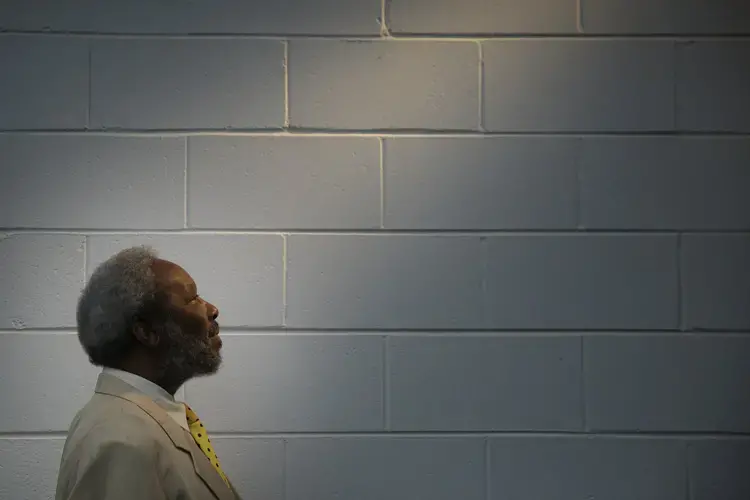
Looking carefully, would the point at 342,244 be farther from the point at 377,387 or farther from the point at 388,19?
the point at 388,19

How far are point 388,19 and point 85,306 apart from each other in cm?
109

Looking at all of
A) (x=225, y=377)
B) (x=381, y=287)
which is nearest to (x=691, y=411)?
(x=381, y=287)

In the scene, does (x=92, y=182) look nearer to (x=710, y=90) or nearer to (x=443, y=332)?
(x=443, y=332)

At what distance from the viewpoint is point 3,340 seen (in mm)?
2213

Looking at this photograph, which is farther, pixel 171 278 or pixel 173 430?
pixel 171 278

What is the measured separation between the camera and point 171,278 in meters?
1.75

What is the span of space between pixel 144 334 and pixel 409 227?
31.5 inches

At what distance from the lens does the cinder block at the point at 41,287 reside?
222cm

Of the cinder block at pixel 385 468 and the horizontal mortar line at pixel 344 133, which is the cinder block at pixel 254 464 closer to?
the cinder block at pixel 385 468

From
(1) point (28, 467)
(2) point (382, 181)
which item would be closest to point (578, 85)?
(2) point (382, 181)

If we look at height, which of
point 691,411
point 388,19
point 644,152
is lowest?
point 691,411

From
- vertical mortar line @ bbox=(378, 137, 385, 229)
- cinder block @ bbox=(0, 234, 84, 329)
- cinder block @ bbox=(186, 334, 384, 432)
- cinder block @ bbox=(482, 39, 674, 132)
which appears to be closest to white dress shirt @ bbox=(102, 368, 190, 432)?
cinder block @ bbox=(186, 334, 384, 432)

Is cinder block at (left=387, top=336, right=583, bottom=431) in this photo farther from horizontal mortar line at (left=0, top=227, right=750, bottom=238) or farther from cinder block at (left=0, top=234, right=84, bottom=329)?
cinder block at (left=0, top=234, right=84, bottom=329)

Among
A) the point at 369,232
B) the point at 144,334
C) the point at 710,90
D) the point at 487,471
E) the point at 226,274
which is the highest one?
the point at 710,90
